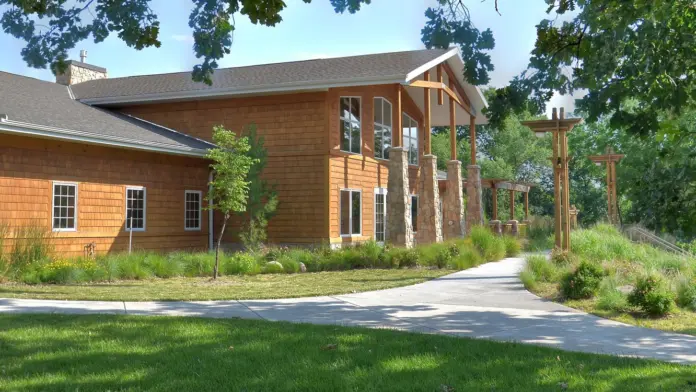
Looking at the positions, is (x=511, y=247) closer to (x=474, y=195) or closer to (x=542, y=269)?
(x=474, y=195)

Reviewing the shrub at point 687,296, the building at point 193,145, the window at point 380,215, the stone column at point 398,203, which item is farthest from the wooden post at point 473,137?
the shrub at point 687,296

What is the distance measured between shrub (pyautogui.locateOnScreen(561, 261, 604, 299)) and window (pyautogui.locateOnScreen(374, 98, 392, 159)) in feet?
44.9

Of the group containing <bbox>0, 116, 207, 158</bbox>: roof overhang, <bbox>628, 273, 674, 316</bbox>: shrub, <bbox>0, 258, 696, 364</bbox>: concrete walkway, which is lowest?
<bbox>0, 258, 696, 364</bbox>: concrete walkway

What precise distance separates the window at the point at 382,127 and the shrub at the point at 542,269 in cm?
1130

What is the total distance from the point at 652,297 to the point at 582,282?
5.27 feet

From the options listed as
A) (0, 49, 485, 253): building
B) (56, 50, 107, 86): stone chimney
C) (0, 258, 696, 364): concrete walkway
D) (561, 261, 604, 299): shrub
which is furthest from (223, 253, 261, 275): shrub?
(56, 50, 107, 86): stone chimney

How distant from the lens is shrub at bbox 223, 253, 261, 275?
16297 mm

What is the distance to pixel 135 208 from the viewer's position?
1897 centimetres

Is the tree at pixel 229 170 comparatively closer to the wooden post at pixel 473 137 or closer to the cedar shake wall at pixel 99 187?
the cedar shake wall at pixel 99 187

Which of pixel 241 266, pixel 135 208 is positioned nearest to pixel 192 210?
pixel 135 208

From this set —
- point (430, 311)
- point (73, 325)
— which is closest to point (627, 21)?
point (430, 311)

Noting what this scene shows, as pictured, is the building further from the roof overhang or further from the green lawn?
the green lawn

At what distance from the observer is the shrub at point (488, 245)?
18.2 m

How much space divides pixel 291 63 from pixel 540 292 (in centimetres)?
1510
